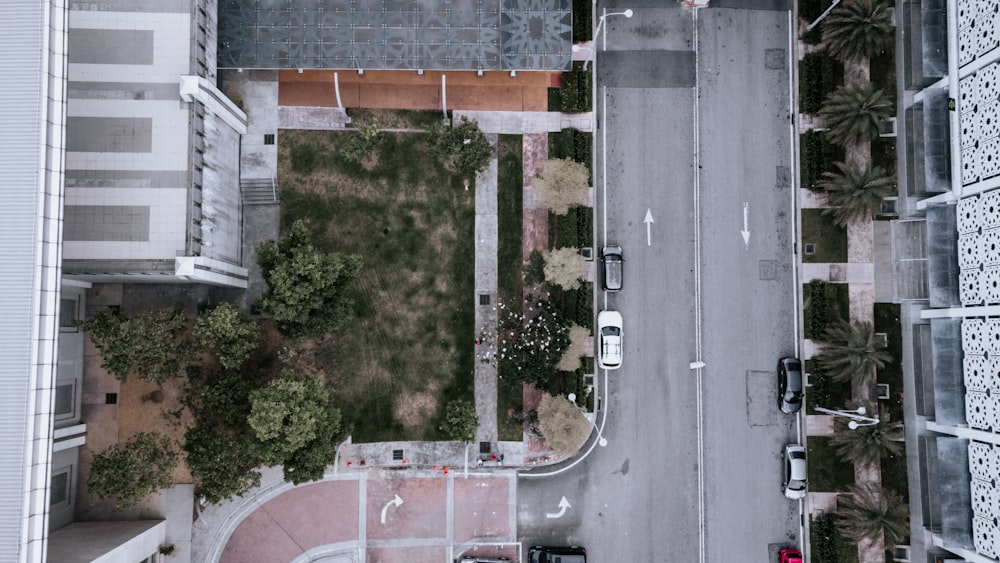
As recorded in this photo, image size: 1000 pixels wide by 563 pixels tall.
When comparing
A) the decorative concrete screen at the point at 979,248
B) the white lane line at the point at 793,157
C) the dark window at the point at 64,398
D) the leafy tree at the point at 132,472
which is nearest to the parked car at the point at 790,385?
the white lane line at the point at 793,157

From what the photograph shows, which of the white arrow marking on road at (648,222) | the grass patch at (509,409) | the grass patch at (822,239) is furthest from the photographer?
the white arrow marking on road at (648,222)

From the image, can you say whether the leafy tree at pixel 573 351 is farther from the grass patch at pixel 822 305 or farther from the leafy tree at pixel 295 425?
the grass patch at pixel 822 305

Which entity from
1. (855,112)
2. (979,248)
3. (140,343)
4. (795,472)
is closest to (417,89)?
(140,343)

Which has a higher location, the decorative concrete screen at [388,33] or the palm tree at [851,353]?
the decorative concrete screen at [388,33]

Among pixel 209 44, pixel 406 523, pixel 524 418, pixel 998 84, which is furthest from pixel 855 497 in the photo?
Answer: pixel 209 44

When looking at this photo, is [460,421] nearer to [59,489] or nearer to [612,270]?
[612,270]

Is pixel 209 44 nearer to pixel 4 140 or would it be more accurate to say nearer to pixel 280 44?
pixel 280 44

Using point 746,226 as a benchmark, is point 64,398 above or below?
below
